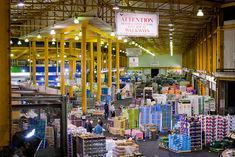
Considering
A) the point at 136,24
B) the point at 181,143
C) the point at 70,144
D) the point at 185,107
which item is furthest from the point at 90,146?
the point at 185,107

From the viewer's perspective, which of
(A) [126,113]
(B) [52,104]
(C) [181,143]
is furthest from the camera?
(A) [126,113]

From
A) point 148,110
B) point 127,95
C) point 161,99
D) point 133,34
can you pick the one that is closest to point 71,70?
point 127,95

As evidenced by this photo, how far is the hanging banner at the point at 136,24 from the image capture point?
15.0 metres

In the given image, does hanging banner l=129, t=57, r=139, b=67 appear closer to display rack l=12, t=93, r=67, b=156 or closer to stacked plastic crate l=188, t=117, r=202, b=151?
stacked plastic crate l=188, t=117, r=202, b=151

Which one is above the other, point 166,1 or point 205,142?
point 166,1

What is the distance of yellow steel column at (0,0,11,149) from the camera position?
801 centimetres

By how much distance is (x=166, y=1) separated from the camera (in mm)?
23047

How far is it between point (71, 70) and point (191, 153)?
25.1 meters

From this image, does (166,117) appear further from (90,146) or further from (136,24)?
(90,146)

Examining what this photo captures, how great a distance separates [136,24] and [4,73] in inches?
322

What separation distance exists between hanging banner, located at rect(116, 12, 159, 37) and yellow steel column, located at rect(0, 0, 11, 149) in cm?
713

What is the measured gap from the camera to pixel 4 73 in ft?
26.5

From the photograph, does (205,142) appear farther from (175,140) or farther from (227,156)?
→ (227,156)

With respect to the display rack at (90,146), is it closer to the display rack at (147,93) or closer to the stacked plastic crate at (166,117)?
the stacked plastic crate at (166,117)
